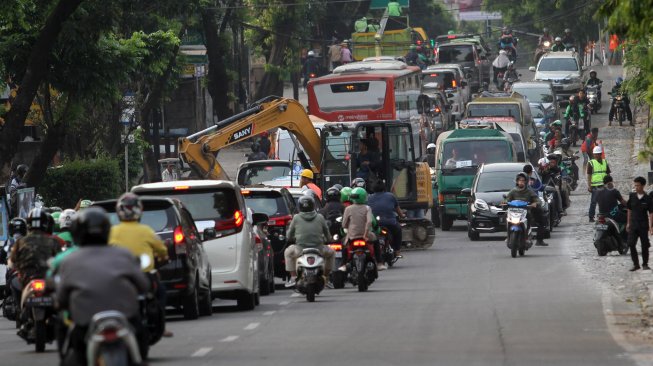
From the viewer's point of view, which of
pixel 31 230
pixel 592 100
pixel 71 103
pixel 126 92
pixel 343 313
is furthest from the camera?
pixel 592 100

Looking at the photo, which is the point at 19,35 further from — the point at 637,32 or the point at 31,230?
the point at 637,32

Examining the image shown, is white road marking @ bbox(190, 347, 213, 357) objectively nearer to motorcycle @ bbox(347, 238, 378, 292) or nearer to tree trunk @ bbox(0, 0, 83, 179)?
motorcycle @ bbox(347, 238, 378, 292)

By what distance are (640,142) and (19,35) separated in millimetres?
30334

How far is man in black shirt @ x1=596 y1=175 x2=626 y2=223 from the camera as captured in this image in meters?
29.8

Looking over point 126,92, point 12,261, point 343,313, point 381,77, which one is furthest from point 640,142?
point 12,261

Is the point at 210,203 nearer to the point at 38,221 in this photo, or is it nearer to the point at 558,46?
the point at 38,221

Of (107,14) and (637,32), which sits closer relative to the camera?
(637,32)

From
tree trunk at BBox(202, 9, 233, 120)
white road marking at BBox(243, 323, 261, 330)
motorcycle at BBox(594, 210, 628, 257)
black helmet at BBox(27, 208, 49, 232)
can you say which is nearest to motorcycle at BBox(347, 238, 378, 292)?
white road marking at BBox(243, 323, 261, 330)

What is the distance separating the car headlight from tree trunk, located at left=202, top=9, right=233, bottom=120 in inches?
983

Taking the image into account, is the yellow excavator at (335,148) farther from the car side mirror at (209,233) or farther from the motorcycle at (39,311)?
the motorcycle at (39,311)

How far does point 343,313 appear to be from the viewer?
2052cm

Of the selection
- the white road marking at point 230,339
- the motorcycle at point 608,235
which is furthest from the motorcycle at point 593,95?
the white road marking at point 230,339

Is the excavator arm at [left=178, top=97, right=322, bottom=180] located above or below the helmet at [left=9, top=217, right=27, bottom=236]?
above

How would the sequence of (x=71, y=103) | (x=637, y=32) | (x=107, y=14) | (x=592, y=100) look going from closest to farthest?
(x=637, y=32) < (x=107, y=14) < (x=71, y=103) < (x=592, y=100)
